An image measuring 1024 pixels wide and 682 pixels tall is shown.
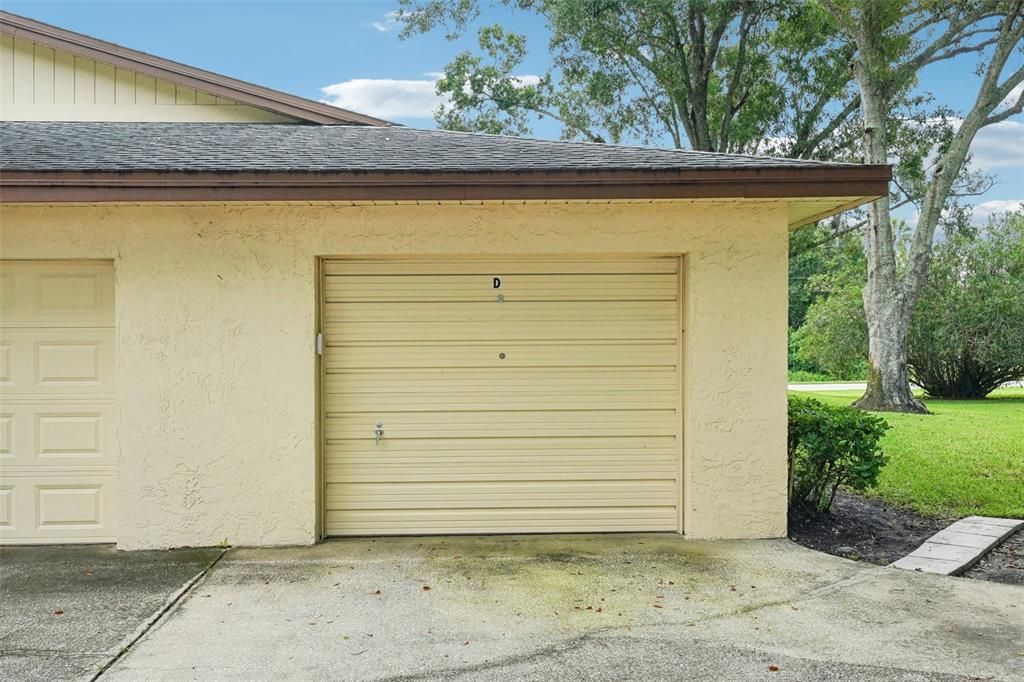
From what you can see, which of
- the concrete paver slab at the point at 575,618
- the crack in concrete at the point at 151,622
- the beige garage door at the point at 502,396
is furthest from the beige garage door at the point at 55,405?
the beige garage door at the point at 502,396

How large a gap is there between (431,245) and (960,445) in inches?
366

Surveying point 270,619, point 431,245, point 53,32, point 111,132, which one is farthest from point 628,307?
point 53,32

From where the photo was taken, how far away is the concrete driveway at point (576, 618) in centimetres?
371

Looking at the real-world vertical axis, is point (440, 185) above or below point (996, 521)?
above

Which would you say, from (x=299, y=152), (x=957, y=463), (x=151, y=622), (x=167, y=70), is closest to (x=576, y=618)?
(x=151, y=622)

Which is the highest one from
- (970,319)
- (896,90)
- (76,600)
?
(896,90)

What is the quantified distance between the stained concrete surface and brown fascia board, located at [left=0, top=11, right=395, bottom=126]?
15.2ft

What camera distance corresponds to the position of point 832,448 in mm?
6305

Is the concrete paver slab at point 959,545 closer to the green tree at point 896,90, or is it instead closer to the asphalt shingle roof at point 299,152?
the asphalt shingle roof at point 299,152

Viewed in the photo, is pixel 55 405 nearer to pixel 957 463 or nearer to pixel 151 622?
pixel 151 622

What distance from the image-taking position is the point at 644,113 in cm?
2109

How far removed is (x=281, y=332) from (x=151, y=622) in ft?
7.28

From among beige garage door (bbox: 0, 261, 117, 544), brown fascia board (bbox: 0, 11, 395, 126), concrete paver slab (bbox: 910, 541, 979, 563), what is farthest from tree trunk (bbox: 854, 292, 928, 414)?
beige garage door (bbox: 0, 261, 117, 544)

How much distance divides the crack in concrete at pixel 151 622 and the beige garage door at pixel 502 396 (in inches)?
46.3
